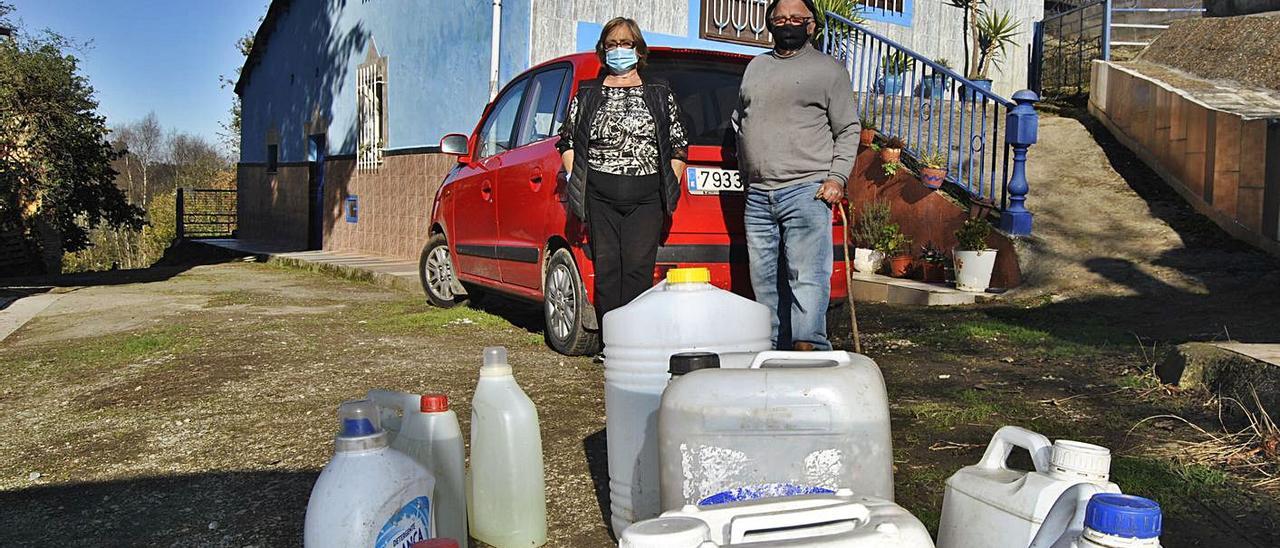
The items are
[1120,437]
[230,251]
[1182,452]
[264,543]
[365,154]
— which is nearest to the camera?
[264,543]

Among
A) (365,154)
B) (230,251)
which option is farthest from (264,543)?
(230,251)

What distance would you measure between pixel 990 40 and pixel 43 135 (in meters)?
15.0

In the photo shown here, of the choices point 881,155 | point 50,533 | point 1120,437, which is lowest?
point 50,533

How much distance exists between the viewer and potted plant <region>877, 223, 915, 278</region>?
8.52 m

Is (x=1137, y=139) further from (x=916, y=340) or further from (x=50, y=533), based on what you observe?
(x=50, y=533)

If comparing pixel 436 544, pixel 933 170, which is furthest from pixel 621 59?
pixel 933 170

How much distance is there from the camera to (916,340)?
5.56 metres

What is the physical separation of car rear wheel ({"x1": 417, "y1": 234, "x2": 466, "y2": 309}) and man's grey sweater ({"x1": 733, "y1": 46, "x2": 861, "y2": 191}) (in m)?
3.76

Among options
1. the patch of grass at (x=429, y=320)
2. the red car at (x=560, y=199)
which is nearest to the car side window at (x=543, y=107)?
the red car at (x=560, y=199)

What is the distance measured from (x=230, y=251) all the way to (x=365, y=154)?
4816 mm

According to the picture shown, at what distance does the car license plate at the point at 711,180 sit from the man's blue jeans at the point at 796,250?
481 millimetres

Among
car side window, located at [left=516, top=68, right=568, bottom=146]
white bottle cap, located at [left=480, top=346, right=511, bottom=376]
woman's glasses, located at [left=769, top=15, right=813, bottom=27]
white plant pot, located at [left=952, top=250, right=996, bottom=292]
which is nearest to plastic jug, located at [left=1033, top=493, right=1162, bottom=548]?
white bottle cap, located at [left=480, top=346, right=511, bottom=376]

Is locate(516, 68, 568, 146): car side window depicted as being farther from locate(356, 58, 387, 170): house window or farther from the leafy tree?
the leafy tree

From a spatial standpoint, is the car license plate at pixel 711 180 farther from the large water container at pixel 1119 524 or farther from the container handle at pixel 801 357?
the large water container at pixel 1119 524
